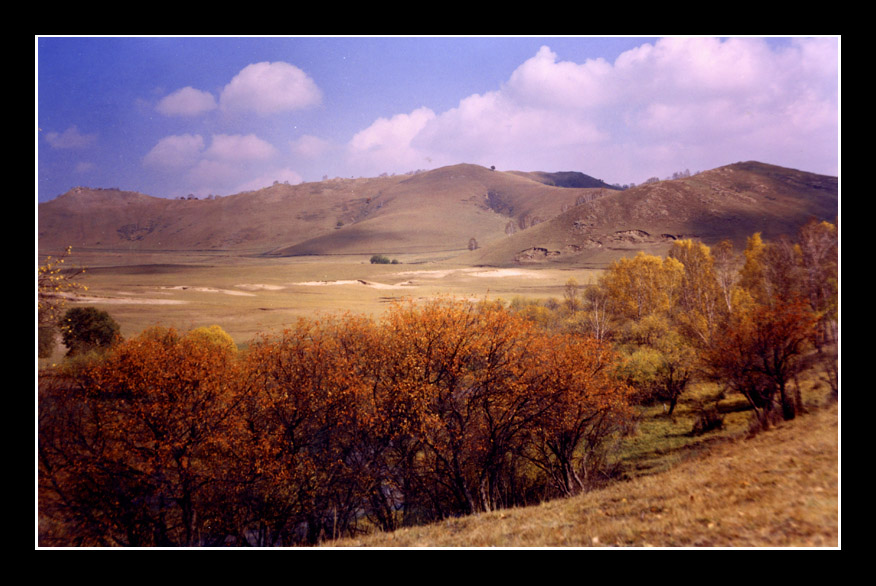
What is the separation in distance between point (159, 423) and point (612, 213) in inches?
1729

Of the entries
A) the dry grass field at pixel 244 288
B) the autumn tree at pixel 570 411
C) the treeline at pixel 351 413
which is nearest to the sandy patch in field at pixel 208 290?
the dry grass field at pixel 244 288

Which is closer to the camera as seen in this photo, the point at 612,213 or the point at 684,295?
the point at 684,295

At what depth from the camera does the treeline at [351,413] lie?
1284 centimetres

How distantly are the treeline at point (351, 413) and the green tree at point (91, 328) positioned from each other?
1.00 metres

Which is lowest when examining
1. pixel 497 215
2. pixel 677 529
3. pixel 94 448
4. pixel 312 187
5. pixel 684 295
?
pixel 94 448

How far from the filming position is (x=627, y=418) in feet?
65.4

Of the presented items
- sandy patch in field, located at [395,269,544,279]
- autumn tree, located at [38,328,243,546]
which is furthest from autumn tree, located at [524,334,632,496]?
sandy patch in field, located at [395,269,544,279]

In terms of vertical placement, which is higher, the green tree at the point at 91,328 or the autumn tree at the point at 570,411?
the green tree at the point at 91,328

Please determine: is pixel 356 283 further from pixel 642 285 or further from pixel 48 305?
pixel 642 285

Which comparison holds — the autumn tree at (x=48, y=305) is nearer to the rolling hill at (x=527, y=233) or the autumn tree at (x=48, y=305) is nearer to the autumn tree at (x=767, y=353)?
the rolling hill at (x=527, y=233)

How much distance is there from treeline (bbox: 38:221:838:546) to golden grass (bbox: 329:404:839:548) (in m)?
3.96
